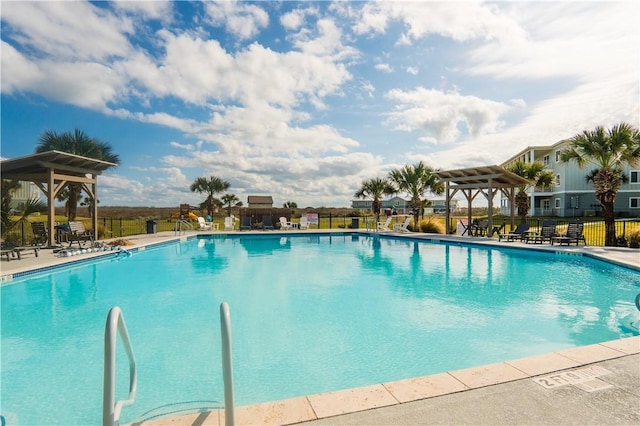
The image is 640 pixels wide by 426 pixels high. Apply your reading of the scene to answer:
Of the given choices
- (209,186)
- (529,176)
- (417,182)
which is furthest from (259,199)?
(529,176)

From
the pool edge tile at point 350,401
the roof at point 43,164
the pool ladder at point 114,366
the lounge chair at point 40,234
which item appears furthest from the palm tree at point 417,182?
the pool ladder at point 114,366

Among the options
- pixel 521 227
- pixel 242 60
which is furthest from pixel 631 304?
pixel 242 60

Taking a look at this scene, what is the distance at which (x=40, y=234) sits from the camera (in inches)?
Result: 549

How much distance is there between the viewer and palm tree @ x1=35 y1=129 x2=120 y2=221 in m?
18.5

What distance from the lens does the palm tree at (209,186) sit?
107 ft

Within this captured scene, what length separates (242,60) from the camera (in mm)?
13164

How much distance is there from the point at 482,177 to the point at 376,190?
28.3 feet

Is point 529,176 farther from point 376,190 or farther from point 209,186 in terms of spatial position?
point 209,186

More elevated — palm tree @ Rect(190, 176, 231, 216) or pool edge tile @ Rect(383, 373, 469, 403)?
palm tree @ Rect(190, 176, 231, 216)

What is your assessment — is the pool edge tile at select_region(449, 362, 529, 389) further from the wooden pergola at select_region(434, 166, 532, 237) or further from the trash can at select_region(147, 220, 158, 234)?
the trash can at select_region(147, 220, 158, 234)

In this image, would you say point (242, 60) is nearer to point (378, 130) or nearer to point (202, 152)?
point (378, 130)

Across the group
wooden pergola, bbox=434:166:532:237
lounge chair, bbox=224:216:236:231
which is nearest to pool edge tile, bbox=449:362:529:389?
wooden pergola, bbox=434:166:532:237

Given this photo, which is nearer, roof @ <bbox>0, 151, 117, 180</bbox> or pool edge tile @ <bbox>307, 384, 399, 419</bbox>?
pool edge tile @ <bbox>307, 384, 399, 419</bbox>

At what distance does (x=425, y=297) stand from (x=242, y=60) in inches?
420
